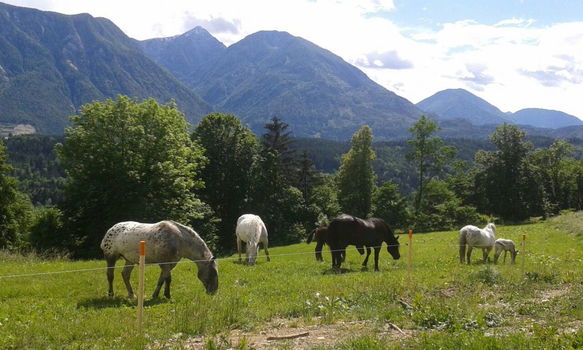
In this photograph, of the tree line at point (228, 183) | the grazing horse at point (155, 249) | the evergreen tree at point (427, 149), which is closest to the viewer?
the grazing horse at point (155, 249)

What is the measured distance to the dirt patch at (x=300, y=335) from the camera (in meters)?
7.59

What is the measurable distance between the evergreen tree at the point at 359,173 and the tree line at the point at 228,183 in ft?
0.56

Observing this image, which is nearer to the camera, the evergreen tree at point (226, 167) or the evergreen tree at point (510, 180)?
the evergreen tree at point (226, 167)

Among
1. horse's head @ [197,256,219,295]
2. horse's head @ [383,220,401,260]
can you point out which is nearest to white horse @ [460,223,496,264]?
horse's head @ [383,220,401,260]

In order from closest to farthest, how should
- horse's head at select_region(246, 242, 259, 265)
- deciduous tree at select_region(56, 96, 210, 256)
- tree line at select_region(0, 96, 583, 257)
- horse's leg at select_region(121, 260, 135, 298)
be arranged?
horse's leg at select_region(121, 260, 135, 298), horse's head at select_region(246, 242, 259, 265), deciduous tree at select_region(56, 96, 210, 256), tree line at select_region(0, 96, 583, 257)

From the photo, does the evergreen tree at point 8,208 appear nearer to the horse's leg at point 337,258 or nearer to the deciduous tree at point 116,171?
the deciduous tree at point 116,171

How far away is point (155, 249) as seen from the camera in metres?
12.5

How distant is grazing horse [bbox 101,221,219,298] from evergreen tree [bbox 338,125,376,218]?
54793mm

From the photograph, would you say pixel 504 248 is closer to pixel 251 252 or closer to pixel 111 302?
pixel 251 252

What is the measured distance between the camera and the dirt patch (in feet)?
24.9

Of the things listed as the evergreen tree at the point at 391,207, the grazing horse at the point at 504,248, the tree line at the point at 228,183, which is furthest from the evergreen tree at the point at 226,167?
the grazing horse at the point at 504,248

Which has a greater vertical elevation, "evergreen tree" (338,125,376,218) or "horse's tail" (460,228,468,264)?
"evergreen tree" (338,125,376,218)

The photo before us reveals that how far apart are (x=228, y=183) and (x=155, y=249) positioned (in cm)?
4055

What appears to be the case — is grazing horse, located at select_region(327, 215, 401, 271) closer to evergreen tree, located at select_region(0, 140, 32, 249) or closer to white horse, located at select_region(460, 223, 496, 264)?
white horse, located at select_region(460, 223, 496, 264)
